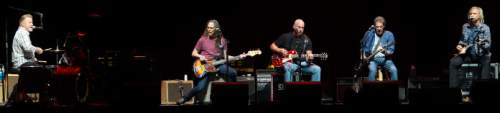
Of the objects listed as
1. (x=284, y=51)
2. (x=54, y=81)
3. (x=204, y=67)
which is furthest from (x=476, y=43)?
(x=54, y=81)

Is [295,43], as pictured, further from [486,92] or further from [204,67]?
[486,92]

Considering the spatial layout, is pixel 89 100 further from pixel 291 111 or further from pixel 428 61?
pixel 428 61

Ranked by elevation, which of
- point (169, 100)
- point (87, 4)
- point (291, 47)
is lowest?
point (169, 100)

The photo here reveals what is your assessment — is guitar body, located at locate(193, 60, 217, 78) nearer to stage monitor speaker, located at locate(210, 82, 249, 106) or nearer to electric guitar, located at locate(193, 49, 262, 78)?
electric guitar, located at locate(193, 49, 262, 78)

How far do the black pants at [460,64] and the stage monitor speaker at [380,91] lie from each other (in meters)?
3.15

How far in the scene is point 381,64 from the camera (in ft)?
36.4

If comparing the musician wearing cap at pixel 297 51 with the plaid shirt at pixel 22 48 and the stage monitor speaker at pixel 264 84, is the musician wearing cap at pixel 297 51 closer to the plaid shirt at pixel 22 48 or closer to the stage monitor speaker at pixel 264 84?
the stage monitor speaker at pixel 264 84

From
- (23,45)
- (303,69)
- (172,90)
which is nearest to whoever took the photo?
(23,45)

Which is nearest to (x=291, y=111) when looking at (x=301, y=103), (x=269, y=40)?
(x=301, y=103)

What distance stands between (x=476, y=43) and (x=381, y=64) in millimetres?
1459

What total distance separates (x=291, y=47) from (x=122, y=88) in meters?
3.90

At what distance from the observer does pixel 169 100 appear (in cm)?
1205

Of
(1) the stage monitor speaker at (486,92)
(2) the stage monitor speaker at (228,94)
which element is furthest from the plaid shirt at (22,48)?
(1) the stage monitor speaker at (486,92)

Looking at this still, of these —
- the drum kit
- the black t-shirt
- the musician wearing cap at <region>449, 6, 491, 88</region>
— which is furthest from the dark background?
the drum kit
